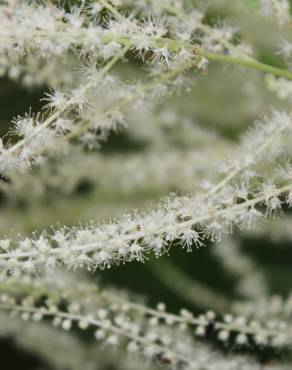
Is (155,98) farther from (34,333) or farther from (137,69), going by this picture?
(34,333)

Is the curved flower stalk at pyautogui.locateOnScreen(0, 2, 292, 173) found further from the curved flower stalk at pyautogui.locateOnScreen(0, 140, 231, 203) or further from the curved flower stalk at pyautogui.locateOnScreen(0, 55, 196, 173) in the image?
the curved flower stalk at pyautogui.locateOnScreen(0, 140, 231, 203)

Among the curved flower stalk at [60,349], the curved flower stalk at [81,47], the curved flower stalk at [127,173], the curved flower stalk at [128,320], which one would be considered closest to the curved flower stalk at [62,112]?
the curved flower stalk at [81,47]

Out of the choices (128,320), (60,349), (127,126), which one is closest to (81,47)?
(127,126)

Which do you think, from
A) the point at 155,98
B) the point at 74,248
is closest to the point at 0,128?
the point at 155,98

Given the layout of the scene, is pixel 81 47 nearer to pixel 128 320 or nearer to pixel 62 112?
pixel 62 112

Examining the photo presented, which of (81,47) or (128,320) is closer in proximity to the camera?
(81,47)

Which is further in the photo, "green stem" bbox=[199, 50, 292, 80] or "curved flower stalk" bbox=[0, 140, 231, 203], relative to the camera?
"curved flower stalk" bbox=[0, 140, 231, 203]

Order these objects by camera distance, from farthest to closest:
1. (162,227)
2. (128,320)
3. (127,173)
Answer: (127,173) → (128,320) → (162,227)

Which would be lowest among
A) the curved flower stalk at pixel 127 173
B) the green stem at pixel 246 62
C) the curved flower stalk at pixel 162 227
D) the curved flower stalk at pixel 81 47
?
the curved flower stalk at pixel 162 227

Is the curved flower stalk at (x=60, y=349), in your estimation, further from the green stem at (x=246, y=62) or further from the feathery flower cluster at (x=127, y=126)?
the green stem at (x=246, y=62)

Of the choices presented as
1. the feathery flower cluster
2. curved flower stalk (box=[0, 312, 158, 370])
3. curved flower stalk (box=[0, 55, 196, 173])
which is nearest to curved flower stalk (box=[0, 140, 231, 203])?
the feathery flower cluster

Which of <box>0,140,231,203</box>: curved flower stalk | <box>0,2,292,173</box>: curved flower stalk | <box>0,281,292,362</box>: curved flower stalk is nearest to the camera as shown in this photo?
<box>0,2,292,173</box>: curved flower stalk

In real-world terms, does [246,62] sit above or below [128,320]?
above
